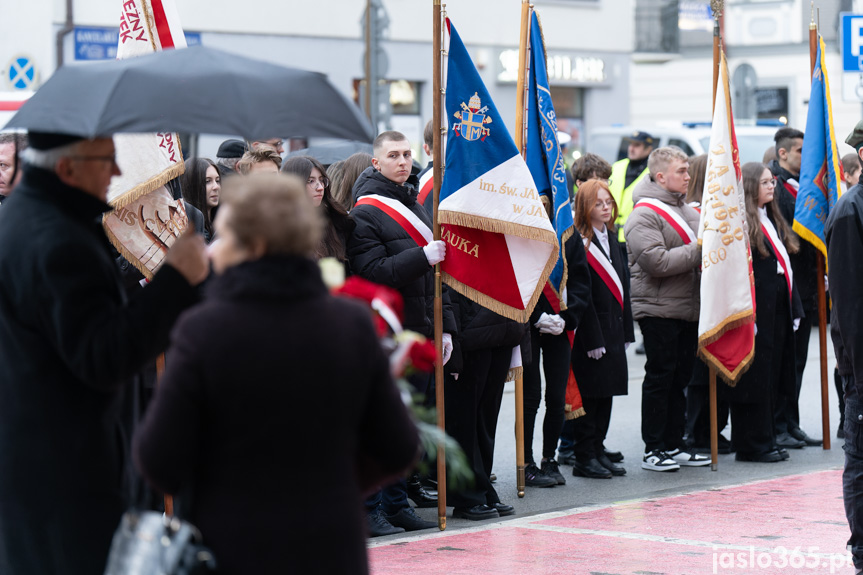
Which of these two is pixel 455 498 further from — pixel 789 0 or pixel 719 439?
pixel 789 0

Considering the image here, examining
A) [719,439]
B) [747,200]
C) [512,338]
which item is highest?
[747,200]

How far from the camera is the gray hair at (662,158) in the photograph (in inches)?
339

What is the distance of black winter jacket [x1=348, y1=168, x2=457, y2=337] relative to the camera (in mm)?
6586

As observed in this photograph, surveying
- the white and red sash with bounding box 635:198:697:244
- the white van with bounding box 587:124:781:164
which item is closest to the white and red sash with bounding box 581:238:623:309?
the white and red sash with bounding box 635:198:697:244

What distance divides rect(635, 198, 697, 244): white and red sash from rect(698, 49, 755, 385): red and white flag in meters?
0.10

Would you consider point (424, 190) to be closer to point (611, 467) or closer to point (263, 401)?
point (611, 467)

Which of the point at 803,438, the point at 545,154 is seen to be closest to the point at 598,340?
the point at 545,154

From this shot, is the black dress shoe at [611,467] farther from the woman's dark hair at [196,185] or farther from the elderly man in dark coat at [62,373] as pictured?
the elderly man in dark coat at [62,373]

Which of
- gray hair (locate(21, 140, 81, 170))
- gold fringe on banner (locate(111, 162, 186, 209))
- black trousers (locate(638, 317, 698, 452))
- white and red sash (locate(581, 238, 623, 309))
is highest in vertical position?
gray hair (locate(21, 140, 81, 170))

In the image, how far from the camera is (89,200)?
3367 millimetres

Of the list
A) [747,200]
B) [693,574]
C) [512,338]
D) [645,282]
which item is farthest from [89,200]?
[747,200]

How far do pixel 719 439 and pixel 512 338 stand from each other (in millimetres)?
3006

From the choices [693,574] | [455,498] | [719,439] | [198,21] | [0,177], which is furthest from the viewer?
[198,21]

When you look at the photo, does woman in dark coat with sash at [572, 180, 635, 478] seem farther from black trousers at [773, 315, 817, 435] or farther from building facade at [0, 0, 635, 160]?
building facade at [0, 0, 635, 160]
